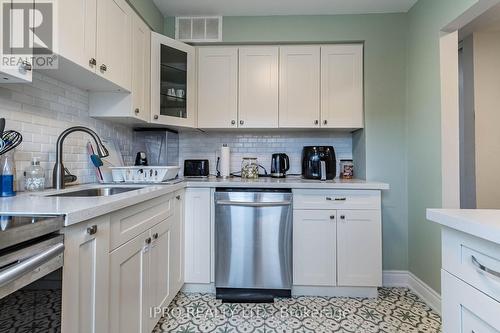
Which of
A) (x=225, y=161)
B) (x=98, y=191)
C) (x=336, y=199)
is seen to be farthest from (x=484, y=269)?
(x=225, y=161)

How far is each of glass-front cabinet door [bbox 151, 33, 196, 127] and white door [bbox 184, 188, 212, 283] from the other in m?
0.71

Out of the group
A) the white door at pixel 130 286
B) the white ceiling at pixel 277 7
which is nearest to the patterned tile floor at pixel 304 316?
the white door at pixel 130 286

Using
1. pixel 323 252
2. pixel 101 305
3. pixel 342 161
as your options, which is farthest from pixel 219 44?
pixel 101 305

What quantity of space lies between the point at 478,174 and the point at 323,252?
6.12ft

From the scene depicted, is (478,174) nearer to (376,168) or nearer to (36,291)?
(376,168)

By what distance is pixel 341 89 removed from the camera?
2.42m

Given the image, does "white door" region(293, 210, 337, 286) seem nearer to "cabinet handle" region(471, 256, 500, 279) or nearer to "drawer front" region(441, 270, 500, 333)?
"drawer front" region(441, 270, 500, 333)

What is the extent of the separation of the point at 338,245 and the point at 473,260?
136 centimetres

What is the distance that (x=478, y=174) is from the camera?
2576 mm

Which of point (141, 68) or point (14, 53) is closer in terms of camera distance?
point (14, 53)

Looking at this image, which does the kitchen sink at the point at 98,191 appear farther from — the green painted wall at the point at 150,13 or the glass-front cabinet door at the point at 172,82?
the green painted wall at the point at 150,13

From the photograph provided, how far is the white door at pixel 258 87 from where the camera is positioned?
246 cm

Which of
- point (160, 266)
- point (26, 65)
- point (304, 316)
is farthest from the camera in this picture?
point (304, 316)

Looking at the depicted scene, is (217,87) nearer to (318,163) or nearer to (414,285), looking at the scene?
(318,163)
